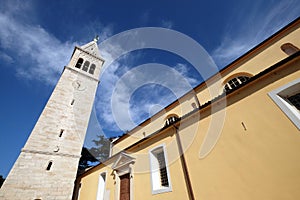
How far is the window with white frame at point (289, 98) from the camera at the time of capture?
4023 millimetres

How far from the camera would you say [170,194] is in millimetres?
Answer: 5879

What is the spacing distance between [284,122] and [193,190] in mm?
3543

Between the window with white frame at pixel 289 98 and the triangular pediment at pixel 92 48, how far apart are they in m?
22.4

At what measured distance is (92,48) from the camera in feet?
76.6

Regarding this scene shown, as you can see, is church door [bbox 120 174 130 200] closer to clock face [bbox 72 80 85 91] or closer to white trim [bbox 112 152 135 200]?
white trim [bbox 112 152 135 200]

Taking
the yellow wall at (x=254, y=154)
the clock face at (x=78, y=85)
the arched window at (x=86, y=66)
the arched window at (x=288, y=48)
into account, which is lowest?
the yellow wall at (x=254, y=154)

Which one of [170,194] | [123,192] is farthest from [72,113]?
Result: [170,194]

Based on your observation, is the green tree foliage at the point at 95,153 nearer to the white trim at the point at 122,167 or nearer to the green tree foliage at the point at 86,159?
the green tree foliage at the point at 86,159

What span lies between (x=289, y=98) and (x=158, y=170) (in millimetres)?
5796

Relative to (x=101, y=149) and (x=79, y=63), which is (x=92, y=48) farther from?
(x=101, y=149)

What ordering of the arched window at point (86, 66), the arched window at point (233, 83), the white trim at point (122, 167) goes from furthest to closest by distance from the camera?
the arched window at point (86, 66)
the arched window at point (233, 83)
the white trim at point (122, 167)

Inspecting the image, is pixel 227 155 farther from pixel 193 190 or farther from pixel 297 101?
pixel 297 101

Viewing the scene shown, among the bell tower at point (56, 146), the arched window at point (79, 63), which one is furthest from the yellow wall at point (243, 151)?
the arched window at point (79, 63)

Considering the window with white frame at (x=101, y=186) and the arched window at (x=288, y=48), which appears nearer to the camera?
the arched window at (x=288, y=48)
